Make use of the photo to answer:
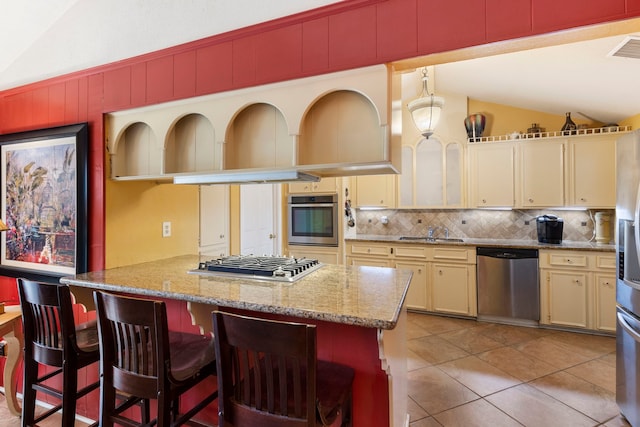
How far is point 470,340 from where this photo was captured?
3375mm

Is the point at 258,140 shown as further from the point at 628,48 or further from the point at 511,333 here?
the point at 511,333

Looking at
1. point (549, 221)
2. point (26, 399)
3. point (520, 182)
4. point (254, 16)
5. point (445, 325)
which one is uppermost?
point (254, 16)

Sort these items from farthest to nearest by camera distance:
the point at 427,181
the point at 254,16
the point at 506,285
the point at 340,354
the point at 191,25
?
1. the point at 427,181
2. the point at 506,285
3. the point at 191,25
4. the point at 254,16
5. the point at 340,354

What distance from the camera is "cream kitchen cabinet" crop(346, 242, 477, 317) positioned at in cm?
395

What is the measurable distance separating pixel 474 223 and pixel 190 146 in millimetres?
3842

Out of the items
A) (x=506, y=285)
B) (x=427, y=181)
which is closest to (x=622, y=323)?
(x=506, y=285)

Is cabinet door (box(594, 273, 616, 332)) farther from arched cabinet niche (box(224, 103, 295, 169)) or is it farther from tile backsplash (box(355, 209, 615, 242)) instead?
arched cabinet niche (box(224, 103, 295, 169))

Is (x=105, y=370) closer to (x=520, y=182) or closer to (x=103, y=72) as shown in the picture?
(x=103, y=72)

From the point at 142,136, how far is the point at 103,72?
1.64ft

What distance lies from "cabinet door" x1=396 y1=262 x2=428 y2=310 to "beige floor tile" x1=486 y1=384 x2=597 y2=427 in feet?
5.63

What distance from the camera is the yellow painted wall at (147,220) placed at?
2172 mm

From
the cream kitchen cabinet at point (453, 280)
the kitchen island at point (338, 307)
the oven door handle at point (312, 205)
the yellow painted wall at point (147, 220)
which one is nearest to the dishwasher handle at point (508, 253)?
the cream kitchen cabinet at point (453, 280)

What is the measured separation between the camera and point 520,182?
3949mm

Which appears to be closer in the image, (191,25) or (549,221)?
(191,25)
